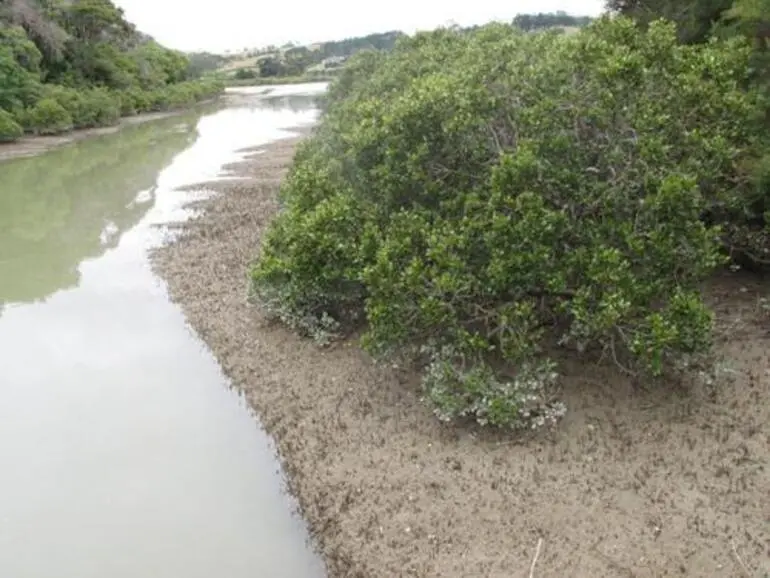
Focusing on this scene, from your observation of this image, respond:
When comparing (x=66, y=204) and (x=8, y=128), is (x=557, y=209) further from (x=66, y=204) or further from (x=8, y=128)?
(x=8, y=128)

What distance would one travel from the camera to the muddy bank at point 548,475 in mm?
6004

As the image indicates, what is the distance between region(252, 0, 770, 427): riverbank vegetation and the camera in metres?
7.47

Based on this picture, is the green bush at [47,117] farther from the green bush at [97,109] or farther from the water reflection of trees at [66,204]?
the green bush at [97,109]

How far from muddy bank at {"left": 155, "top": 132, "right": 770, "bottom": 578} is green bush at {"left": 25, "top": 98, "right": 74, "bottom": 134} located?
34.2 metres

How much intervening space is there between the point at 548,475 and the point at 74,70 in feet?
165

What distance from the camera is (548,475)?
273 inches

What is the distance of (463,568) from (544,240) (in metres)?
3.17

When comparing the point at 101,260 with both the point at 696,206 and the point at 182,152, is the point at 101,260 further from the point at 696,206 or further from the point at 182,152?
the point at 182,152

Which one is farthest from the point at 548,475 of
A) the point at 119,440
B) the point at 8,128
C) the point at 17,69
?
the point at 17,69

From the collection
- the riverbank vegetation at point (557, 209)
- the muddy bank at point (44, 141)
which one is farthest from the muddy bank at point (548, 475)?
the muddy bank at point (44, 141)

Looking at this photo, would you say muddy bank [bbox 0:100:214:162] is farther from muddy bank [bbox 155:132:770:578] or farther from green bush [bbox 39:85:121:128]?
A: muddy bank [bbox 155:132:770:578]

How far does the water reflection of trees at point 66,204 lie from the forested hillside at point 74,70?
8.86 ft

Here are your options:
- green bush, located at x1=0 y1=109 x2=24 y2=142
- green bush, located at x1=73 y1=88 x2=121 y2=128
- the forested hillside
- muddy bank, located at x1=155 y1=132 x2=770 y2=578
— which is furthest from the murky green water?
green bush, located at x1=73 y1=88 x2=121 y2=128

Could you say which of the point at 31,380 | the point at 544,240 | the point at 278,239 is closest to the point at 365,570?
the point at 544,240
